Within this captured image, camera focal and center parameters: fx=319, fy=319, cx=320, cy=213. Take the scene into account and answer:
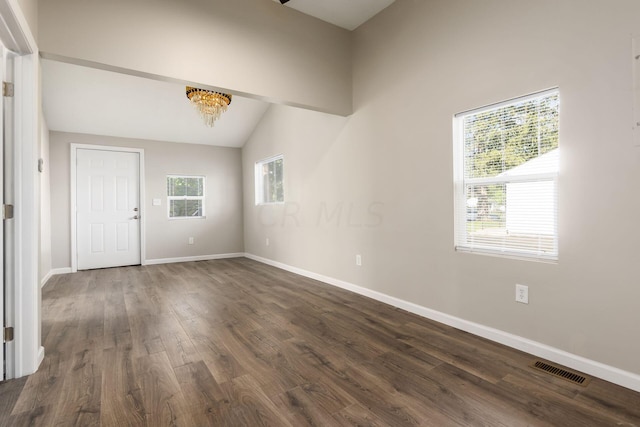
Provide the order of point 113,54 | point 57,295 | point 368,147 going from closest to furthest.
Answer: point 113,54
point 368,147
point 57,295

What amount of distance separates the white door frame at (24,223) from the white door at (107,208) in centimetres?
396

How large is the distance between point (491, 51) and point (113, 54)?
2.80 metres

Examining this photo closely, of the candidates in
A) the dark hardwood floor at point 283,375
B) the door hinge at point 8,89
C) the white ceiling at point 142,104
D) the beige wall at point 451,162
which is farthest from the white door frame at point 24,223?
the beige wall at point 451,162

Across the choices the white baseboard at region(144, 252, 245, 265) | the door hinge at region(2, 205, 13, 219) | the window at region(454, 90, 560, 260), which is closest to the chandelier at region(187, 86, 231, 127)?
the door hinge at region(2, 205, 13, 219)

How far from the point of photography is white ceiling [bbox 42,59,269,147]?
4246mm

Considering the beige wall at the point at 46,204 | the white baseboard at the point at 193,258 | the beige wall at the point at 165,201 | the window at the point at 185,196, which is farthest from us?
the window at the point at 185,196

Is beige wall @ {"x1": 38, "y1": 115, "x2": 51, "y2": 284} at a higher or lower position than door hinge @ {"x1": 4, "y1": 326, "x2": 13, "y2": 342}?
higher

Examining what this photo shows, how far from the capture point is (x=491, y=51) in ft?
7.92

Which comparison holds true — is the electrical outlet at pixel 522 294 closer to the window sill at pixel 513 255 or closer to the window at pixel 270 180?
the window sill at pixel 513 255

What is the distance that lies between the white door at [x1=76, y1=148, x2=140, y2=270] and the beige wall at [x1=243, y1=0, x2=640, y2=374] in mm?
3397

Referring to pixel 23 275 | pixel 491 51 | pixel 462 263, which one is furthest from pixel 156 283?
pixel 491 51

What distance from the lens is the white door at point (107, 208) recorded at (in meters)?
5.34

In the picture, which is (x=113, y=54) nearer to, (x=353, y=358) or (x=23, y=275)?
(x=23, y=275)

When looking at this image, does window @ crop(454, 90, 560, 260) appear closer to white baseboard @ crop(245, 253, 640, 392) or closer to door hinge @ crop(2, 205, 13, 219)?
white baseboard @ crop(245, 253, 640, 392)
